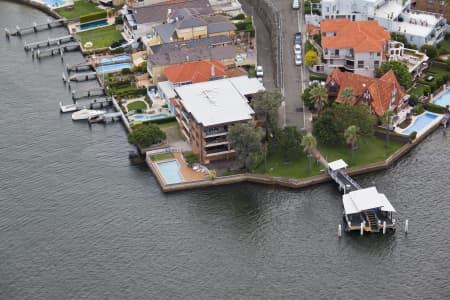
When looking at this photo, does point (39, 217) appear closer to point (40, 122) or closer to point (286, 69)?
point (40, 122)

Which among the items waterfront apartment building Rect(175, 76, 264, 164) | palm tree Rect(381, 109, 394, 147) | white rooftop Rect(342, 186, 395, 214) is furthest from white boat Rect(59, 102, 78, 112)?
white rooftop Rect(342, 186, 395, 214)

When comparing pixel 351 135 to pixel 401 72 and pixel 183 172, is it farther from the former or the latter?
pixel 183 172

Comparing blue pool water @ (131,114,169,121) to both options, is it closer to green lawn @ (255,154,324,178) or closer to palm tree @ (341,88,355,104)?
green lawn @ (255,154,324,178)

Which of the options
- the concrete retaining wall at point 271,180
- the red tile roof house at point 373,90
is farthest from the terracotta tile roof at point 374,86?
the concrete retaining wall at point 271,180

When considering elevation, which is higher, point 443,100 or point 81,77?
point 81,77

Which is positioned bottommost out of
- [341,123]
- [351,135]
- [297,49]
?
[341,123]

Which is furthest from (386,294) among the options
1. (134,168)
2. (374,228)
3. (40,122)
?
(40,122)

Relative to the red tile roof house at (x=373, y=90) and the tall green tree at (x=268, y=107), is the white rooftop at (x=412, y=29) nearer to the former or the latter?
the red tile roof house at (x=373, y=90)

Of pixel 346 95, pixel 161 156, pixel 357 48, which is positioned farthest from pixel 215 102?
pixel 357 48
